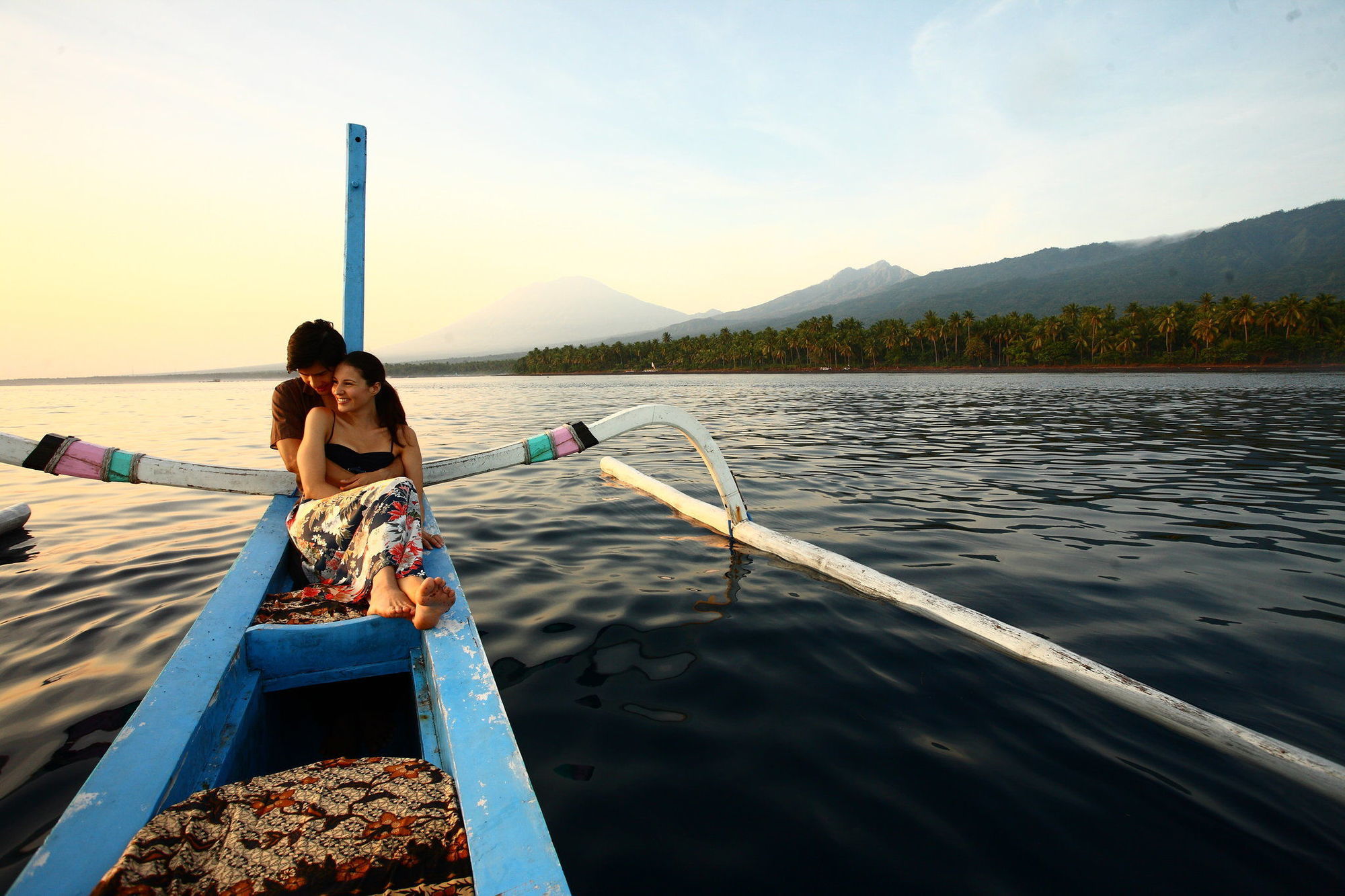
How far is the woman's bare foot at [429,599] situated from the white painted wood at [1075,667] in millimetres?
3445

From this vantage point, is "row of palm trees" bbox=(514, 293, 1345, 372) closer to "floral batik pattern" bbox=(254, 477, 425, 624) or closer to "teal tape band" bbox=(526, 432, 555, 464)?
"teal tape band" bbox=(526, 432, 555, 464)

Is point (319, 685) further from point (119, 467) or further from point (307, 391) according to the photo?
point (119, 467)

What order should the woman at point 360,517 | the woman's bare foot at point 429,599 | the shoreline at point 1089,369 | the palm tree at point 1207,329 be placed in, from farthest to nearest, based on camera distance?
the palm tree at point 1207,329
the shoreline at point 1089,369
the woman at point 360,517
the woman's bare foot at point 429,599

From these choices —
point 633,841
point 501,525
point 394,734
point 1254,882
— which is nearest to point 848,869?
point 633,841

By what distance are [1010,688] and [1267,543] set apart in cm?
516

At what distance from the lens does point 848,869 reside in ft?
7.64

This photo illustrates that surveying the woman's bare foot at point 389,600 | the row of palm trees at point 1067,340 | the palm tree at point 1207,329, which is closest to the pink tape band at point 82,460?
the woman's bare foot at point 389,600

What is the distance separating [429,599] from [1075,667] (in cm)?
372

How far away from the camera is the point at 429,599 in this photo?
9.11 ft

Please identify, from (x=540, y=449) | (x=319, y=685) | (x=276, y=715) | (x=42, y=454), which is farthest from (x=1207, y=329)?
(x=42, y=454)

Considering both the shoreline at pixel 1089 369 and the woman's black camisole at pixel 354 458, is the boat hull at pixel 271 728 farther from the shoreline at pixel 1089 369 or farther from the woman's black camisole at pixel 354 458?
the shoreline at pixel 1089 369

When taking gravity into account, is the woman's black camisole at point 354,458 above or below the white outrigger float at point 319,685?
above

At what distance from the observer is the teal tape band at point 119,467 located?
384 cm

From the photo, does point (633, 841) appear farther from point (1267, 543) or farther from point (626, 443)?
point (626, 443)
